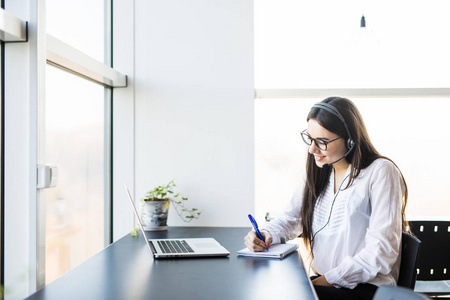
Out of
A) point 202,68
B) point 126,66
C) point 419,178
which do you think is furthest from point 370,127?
point 126,66

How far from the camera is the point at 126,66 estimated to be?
9.90ft

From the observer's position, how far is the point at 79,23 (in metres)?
2.57

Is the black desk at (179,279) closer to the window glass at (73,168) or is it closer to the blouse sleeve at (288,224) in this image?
the blouse sleeve at (288,224)

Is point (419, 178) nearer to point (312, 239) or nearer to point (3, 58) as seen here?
point (312, 239)

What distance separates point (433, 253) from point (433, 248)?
3 centimetres

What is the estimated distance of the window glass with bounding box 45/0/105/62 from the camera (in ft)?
7.44

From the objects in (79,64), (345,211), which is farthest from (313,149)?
(79,64)

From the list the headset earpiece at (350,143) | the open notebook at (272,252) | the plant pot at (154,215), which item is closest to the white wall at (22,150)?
the open notebook at (272,252)

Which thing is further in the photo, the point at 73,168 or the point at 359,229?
the point at 73,168

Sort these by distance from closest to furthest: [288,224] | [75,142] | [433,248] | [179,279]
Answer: [179,279] → [288,224] → [433,248] → [75,142]

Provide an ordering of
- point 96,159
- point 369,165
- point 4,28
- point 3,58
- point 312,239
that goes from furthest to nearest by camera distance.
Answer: point 96,159 → point 312,239 → point 369,165 → point 3,58 → point 4,28

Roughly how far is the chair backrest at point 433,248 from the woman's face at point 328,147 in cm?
59

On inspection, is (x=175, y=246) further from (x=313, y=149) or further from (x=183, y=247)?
(x=313, y=149)

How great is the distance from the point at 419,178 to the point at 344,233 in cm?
124
